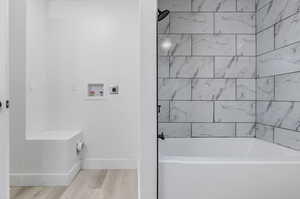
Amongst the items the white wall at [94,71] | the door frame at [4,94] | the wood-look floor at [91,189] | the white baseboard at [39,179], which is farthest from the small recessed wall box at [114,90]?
the door frame at [4,94]

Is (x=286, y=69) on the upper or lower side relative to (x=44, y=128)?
upper

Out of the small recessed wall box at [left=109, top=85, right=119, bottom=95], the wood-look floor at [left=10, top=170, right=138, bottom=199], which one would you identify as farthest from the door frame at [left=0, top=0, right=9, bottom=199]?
the small recessed wall box at [left=109, top=85, right=119, bottom=95]

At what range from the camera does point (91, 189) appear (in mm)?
2639

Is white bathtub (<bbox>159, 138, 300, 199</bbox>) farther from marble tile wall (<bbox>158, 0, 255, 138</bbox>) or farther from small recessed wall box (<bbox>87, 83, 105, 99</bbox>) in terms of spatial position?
small recessed wall box (<bbox>87, 83, 105, 99</bbox>)

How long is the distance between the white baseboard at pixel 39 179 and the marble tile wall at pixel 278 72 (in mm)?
2347

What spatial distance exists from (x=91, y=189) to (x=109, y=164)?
0.79m

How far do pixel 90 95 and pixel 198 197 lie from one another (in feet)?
7.44

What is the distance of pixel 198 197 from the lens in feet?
5.49

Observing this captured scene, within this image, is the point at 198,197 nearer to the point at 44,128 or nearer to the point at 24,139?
the point at 24,139

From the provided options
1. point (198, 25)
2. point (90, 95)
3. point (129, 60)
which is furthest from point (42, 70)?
point (198, 25)

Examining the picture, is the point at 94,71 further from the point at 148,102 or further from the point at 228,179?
the point at 228,179

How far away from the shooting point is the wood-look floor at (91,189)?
97.5 inches

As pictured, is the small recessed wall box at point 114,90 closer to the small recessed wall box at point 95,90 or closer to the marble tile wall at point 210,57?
the small recessed wall box at point 95,90

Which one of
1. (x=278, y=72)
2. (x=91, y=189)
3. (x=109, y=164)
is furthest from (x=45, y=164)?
(x=278, y=72)
